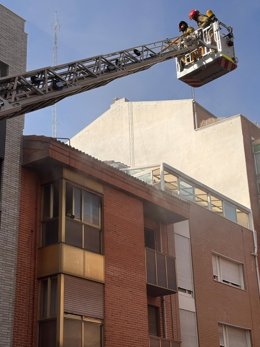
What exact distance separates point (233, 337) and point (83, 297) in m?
9.25

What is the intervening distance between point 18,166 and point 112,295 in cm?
452

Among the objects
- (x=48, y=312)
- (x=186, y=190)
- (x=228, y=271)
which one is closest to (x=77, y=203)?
(x=48, y=312)

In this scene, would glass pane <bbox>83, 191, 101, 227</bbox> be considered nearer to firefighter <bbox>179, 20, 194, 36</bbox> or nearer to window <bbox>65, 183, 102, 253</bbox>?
window <bbox>65, 183, 102, 253</bbox>

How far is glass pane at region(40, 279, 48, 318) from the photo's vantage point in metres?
16.2

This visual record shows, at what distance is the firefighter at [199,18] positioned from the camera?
17.8 m

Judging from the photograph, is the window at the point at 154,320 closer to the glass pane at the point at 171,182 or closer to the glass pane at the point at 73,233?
the glass pane at the point at 73,233

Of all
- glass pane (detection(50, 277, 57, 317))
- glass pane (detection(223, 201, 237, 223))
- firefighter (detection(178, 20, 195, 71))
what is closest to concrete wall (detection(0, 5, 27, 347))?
glass pane (detection(50, 277, 57, 317))

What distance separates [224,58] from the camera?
17281 millimetres

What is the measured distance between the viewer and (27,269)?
16.4 metres

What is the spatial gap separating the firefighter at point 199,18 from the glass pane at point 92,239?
21.7ft

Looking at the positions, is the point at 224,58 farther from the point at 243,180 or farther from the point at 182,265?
the point at 243,180

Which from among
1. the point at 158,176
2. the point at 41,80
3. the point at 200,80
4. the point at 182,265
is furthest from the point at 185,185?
the point at 41,80

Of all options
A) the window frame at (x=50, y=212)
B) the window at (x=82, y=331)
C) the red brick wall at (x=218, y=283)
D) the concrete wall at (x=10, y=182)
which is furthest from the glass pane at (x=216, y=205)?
the concrete wall at (x=10, y=182)

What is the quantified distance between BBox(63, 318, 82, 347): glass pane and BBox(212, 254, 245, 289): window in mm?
9100
